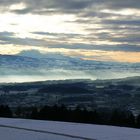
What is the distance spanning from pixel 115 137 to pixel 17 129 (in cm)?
224

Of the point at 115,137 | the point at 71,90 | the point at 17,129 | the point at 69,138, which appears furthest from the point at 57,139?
the point at 71,90

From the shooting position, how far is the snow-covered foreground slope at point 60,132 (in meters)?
8.34

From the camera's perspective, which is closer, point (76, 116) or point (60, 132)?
point (60, 132)

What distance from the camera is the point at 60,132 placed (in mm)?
9062

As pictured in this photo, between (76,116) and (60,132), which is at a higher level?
(76,116)

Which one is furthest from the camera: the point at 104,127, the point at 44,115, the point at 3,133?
the point at 44,115

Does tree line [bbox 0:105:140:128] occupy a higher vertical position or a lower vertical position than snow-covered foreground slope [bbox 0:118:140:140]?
higher

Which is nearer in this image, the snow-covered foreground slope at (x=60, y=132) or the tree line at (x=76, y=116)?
the snow-covered foreground slope at (x=60, y=132)

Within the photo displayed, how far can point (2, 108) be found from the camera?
1361 inches

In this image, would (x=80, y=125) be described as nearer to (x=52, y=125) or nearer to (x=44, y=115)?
(x=52, y=125)

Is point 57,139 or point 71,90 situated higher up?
point 71,90

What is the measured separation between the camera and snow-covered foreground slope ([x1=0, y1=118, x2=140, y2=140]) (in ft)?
27.3

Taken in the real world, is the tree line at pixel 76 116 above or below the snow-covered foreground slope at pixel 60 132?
above

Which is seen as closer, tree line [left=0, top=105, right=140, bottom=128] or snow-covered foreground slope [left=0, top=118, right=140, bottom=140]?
snow-covered foreground slope [left=0, top=118, right=140, bottom=140]
